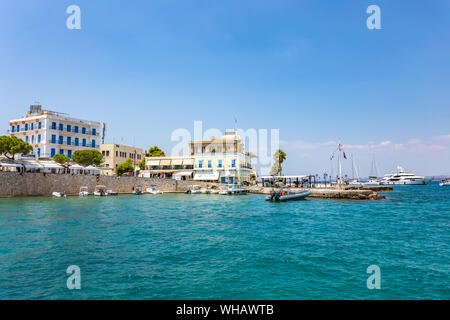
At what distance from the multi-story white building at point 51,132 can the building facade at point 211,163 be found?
18.1m

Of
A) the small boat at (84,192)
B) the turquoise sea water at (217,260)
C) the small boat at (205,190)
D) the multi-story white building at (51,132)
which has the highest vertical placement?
the multi-story white building at (51,132)

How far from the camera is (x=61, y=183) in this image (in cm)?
4353

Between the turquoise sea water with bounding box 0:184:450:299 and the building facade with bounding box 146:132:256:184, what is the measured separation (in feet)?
142

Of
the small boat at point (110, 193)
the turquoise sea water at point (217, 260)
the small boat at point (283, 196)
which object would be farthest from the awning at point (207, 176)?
the turquoise sea water at point (217, 260)

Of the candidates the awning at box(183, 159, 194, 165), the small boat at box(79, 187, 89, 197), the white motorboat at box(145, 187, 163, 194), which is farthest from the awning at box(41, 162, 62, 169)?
the awning at box(183, 159, 194, 165)

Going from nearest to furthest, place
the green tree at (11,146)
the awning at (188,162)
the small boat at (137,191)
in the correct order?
1. the green tree at (11,146)
2. the small boat at (137,191)
3. the awning at (188,162)

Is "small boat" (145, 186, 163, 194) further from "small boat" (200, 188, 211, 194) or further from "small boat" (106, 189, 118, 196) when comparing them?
"small boat" (200, 188, 211, 194)

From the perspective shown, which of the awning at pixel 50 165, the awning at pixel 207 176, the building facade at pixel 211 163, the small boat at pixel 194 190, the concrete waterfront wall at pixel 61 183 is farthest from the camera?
the building facade at pixel 211 163

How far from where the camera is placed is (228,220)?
23.5 meters

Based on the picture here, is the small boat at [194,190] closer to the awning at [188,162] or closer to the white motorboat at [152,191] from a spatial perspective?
the white motorboat at [152,191]

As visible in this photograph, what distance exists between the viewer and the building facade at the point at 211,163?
6383 cm

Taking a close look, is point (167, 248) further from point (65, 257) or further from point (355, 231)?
point (355, 231)

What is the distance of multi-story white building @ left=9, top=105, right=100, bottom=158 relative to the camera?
50.0 metres
